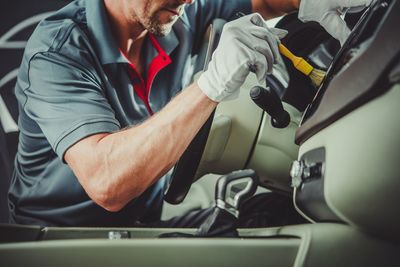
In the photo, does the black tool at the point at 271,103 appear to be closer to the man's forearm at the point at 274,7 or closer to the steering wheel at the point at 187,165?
the steering wheel at the point at 187,165

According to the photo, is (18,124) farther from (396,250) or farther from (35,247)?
(396,250)

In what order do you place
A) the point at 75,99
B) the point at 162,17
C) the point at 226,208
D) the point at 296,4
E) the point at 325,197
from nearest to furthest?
the point at 325,197 < the point at 226,208 < the point at 75,99 < the point at 162,17 < the point at 296,4

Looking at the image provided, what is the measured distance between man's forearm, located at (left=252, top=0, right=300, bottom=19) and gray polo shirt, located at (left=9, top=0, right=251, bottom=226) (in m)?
0.15

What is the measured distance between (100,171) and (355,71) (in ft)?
1.78

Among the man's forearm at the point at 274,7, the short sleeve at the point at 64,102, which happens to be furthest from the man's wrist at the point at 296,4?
the short sleeve at the point at 64,102

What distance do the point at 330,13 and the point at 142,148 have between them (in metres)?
0.60

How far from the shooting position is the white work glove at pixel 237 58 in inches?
33.7

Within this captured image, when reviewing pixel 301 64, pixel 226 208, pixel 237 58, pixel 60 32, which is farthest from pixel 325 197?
pixel 60 32

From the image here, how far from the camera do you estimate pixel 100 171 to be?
92 centimetres

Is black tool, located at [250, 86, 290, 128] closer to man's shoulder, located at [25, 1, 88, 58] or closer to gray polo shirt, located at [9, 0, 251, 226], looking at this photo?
gray polo shirt, located at [9, 0, 251, 226]

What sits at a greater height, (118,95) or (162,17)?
(162,17)

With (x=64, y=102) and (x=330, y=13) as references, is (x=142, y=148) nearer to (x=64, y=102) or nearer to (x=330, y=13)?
(x=64, y=102)

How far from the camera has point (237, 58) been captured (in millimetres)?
856

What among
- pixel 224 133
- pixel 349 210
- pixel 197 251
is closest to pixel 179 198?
pixel 224 133
